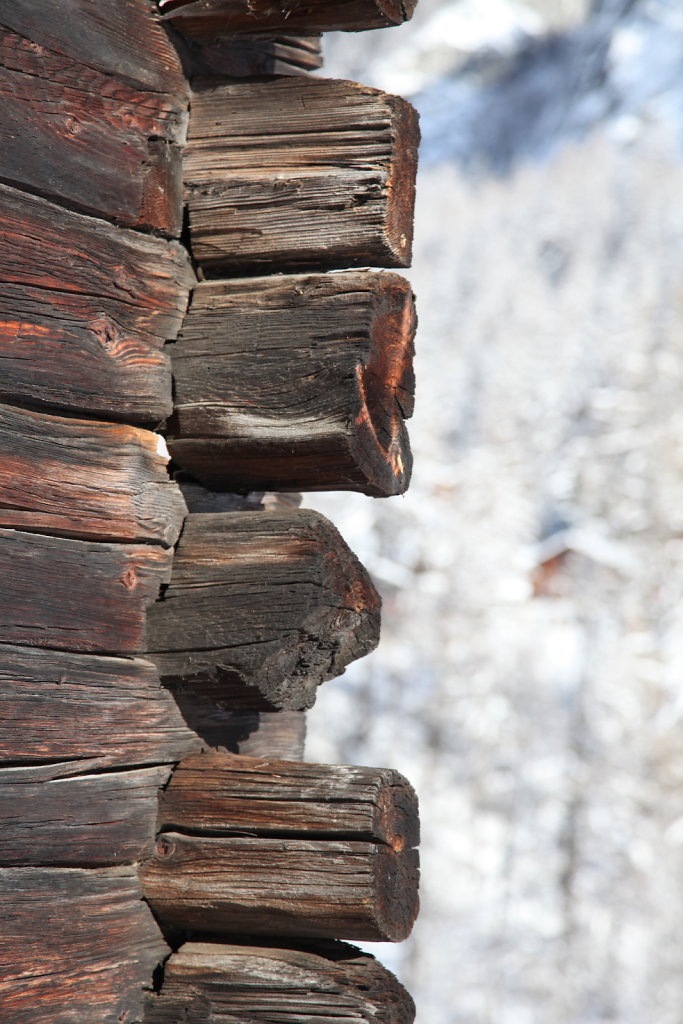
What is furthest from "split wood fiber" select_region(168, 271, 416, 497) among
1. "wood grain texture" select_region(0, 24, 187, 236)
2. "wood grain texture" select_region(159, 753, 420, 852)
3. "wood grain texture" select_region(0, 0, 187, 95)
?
"wood grain texture" select_region(159, 753, 420, 852)

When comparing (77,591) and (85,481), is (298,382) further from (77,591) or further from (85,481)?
(77,591)

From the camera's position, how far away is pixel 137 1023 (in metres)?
1.80

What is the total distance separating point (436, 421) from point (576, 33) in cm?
3556

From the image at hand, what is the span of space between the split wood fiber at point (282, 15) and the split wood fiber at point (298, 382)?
43 centimetres

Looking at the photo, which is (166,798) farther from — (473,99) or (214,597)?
(473,99)

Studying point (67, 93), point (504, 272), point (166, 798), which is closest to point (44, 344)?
point (67, 93)

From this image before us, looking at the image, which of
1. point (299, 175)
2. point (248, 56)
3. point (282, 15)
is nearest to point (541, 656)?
point (248, 56)

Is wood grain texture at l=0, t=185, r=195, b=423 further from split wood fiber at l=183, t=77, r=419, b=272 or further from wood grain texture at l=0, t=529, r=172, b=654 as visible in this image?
wood grain texture at l=0, t=529, r=172, b=654

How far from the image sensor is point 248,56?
2.13 meters

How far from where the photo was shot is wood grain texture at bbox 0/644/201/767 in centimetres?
163

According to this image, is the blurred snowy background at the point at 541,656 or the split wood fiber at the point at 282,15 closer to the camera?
the split wood fiber at the point at 282,15

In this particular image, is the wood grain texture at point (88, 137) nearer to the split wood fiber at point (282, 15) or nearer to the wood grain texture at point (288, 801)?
the split wood fiber at point (282, 15)

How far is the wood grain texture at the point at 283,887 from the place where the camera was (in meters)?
1.71

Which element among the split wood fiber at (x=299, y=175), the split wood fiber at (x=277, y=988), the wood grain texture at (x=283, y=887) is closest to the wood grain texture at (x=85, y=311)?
the split wood fiber at (x=299, y=175)
